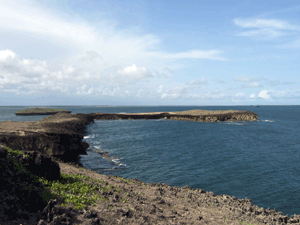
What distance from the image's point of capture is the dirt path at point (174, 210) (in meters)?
11.6

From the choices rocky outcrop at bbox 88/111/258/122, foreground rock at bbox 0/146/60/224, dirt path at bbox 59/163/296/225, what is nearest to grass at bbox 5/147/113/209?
foreground rock at bbox 0/146/60/224

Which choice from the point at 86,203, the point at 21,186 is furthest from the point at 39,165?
the point at 86,203

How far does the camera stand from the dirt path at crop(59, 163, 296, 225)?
11567 mm

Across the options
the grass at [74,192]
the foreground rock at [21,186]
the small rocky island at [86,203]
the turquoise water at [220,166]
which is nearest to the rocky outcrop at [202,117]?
the turquoise water at [220,166]

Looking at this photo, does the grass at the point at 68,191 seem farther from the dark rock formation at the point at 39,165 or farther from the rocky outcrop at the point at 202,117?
the rocky outcrop at the point at 202,117

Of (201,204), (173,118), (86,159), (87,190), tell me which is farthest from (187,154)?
(173,118)

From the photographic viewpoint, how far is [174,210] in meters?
14.5

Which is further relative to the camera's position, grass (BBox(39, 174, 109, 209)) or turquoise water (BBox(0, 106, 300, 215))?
turquoise water (BBox(0, 106, 300, 215))

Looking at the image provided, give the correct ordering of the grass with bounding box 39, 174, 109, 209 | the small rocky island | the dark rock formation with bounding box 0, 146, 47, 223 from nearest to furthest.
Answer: the dark rock formation with bounding box 0, 146, 47, 223 < the small rocky island < the grass with bounding box 39, 174, 109, 209

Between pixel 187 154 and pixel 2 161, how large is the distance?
33.3 m

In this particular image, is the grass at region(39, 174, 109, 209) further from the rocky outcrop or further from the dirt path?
the rocky outcrop

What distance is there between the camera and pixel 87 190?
13992mm

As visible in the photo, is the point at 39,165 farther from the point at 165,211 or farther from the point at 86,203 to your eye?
the point at 165,211

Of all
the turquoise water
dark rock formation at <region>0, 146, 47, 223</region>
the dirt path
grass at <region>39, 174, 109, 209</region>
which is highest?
dark rock formation at <region>0, 146, 47, 223</region>
